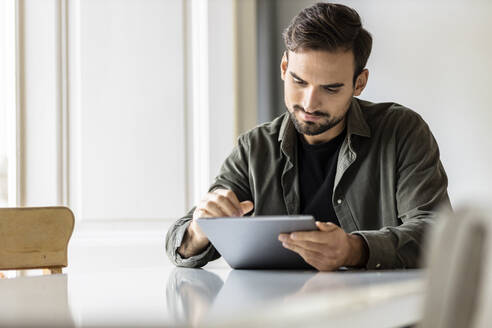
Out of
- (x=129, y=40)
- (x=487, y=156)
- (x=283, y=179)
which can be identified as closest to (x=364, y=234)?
(x=283, y=179)

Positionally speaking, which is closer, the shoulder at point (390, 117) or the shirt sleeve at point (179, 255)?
the shirt sleeve at point (179, 255)

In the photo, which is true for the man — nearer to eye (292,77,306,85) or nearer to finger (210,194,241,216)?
eye (292,77,306,85)

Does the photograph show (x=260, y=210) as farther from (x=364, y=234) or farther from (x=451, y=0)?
(x=451, y=0)

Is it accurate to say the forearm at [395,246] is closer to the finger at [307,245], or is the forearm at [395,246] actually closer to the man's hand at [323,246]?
the man's hand at [323,246]

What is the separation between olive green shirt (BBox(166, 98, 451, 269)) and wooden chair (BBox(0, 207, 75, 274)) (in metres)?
0.31

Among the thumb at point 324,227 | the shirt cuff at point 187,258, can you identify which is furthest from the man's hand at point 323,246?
the shirt cuff at point 187,258

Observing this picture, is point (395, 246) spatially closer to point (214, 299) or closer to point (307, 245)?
point (307, 245)

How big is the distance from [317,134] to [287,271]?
644 millimetres

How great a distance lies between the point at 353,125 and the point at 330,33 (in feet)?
0.88

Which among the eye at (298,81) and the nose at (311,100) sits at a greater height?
the eye at (298,81)

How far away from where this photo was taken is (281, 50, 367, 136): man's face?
5.66 ft

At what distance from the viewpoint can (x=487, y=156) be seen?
262 cm

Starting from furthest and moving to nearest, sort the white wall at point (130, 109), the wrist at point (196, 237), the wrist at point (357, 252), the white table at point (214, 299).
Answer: the white wall at point (130, 109) < the wrist at point (196, 237) < the wrist at point (357, 252) < the white table at point (214, 299)

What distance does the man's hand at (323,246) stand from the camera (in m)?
1.20
